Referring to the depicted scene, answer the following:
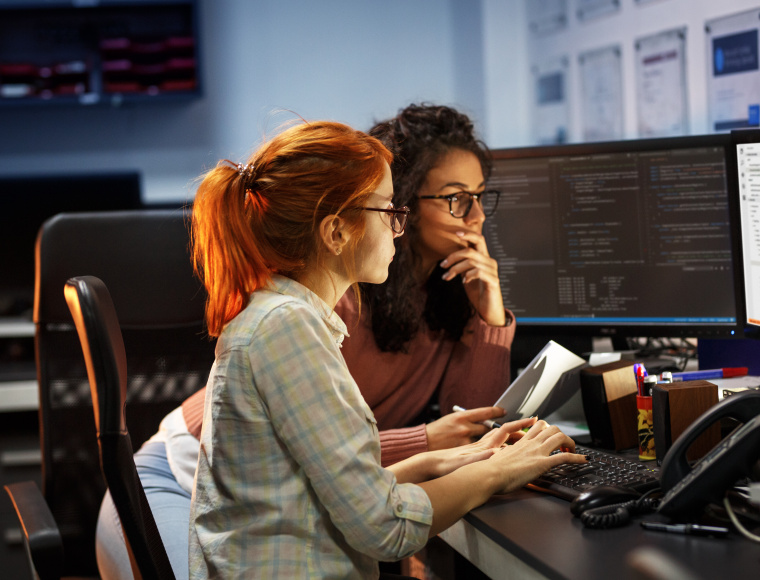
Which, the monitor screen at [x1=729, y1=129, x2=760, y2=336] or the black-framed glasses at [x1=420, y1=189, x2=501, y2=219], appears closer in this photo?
the monitor screen at [x1=729, y1=129, x2=760, y2=336]

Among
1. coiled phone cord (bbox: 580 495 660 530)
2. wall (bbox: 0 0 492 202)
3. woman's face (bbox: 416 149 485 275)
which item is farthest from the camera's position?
wall (bbox: 0 0 492 202)

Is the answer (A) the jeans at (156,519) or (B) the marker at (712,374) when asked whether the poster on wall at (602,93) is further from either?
(A) the jeans at (156,519)

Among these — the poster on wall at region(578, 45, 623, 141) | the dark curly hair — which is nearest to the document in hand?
the dark curly hair

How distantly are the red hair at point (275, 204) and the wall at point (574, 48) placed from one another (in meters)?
1.58

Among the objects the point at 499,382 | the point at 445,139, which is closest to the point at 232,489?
the point at 499,382

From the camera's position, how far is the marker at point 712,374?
1.25 m

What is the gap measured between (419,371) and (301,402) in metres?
0.68

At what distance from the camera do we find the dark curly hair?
1477mm

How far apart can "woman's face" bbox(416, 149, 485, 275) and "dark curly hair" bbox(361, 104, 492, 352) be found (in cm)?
1

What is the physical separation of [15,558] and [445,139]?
1869 millimetres

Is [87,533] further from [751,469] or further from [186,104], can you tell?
[186,104]

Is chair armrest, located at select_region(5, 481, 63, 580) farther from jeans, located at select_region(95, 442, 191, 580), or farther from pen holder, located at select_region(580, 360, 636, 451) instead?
pen holder, located at select_region(580, 360, 636, 451)

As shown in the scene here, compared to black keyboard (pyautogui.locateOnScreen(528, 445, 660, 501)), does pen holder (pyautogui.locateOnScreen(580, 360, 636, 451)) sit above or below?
above

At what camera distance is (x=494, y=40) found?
340 centimetres
